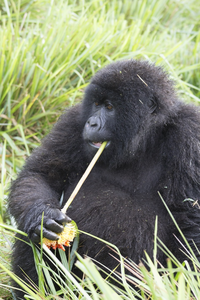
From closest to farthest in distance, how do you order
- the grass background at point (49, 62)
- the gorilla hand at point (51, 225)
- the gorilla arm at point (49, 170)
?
the gorilla hand at point (51, 225) → the gorilla arm at point (49, 170) → the grass background at point (49, 62)

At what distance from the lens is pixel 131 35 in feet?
20.7

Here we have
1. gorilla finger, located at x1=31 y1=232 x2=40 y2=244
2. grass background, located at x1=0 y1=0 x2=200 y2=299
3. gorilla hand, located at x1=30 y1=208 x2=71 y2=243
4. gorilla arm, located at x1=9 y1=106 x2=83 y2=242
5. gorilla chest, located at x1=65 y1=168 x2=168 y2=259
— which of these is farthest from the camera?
grass background, located at x1=0 y1=0 x2=200 y2=299

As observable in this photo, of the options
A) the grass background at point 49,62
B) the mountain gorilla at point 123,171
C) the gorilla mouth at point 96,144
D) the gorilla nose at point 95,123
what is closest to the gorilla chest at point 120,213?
the mountain gorilla at point 123,171

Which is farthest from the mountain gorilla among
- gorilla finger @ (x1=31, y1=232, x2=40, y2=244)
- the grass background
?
the grass background

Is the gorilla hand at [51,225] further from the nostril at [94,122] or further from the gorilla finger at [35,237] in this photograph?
the nostril at [94,122]

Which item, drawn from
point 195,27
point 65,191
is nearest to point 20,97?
point 65,191

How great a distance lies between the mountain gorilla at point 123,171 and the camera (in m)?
3.21

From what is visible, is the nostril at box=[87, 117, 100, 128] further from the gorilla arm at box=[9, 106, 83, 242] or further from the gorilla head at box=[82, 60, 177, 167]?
the gorilla arm at box=[9, 106, 83, 242]

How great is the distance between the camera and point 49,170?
369 cm

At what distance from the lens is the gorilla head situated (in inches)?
132

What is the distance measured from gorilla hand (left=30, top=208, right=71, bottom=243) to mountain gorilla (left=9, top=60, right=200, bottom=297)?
0.03 ft

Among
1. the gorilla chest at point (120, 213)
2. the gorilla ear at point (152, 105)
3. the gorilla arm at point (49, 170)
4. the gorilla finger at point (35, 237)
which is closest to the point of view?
the gorilla finger at point (35, 237)

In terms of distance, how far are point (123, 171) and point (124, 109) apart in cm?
56

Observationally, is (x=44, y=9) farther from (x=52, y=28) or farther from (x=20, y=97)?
(x=20, y=97)
